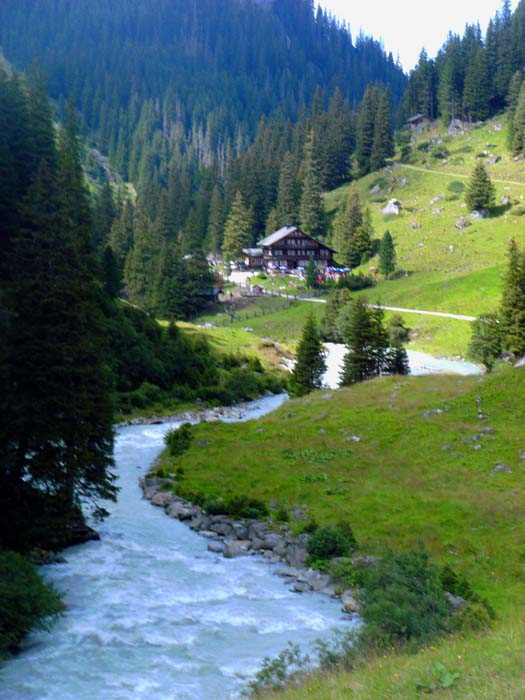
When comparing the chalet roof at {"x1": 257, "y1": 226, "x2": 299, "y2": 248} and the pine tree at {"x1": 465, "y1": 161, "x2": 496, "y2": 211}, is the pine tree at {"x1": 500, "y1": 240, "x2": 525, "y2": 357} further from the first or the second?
the chalet roof at {"x1": 257, "y1": 226, "x2": 299, "y2": 248}

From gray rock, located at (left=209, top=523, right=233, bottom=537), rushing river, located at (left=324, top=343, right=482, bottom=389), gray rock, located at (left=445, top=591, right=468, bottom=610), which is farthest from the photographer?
rushing river, located at (left=324, top=343, right=482, bottom=389)

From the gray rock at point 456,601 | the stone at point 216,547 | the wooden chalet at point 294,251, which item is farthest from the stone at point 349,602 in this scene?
the wooden chalet at point 294,251

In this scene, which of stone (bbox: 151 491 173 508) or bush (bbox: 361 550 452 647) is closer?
bush (bbox: 361 550 452 647)

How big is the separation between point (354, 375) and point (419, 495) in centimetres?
3149

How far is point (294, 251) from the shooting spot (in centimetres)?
13688

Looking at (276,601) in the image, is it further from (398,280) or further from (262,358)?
(398,280)

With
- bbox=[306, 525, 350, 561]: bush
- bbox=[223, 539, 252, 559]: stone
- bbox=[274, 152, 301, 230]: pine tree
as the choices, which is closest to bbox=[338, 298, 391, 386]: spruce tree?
bbox=[223, 539, 252, 559]: stone

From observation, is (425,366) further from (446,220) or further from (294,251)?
(294,251)

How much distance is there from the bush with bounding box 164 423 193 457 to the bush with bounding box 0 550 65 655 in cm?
2343

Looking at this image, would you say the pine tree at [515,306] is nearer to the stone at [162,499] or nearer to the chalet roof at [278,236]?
the stone at [162,499]

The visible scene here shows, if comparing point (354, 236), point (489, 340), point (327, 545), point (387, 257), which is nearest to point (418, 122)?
point (354, 236)

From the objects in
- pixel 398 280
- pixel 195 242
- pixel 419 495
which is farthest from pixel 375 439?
pixel 195 242

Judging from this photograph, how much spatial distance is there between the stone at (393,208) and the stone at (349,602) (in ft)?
406

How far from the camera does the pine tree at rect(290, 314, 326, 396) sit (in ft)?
211
